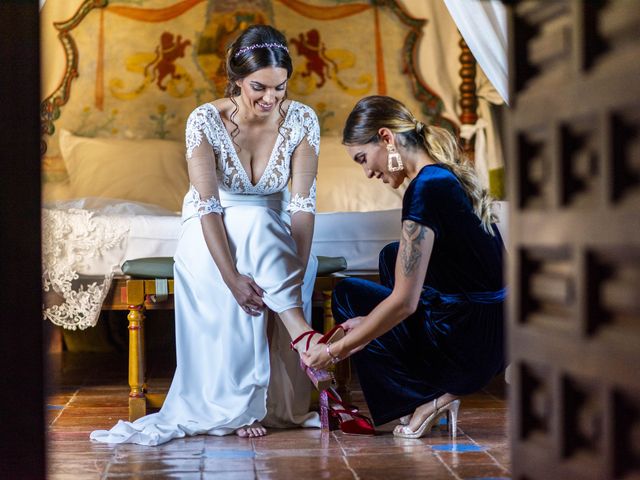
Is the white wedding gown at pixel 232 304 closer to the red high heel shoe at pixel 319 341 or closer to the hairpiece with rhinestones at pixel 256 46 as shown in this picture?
the red high heel shoe at pixel 319 341

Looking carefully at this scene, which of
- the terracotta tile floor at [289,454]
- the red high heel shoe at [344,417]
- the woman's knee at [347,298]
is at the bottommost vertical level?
the terracotta tile floor at [289,454]

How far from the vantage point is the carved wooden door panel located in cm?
128

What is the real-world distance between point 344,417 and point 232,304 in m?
0.56

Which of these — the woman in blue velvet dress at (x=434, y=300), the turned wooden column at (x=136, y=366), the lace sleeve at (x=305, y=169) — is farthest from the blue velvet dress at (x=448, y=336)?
the turned wooden column at (x=136, y=366)

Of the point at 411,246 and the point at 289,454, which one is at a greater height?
the point at 411,246

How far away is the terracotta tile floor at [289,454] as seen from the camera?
277 centimetres

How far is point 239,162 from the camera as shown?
3664 mm

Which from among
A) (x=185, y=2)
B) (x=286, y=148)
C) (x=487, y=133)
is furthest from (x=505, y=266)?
(x=185, y=2)

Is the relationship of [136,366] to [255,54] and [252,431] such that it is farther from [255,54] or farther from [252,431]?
[255,54]

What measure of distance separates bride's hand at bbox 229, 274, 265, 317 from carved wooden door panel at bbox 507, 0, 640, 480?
6.42ft

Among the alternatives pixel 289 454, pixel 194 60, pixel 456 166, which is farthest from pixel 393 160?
pixel 194 60

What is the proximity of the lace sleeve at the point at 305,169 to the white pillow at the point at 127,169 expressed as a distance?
6.58 ft

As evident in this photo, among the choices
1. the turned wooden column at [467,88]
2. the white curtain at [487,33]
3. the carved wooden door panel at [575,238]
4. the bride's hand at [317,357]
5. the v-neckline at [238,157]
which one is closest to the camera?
the carved wooden door panel at [575,238]

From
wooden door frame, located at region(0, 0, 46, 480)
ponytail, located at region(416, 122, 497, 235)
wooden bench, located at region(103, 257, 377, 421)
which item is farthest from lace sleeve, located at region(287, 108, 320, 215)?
wooden door frame, located at region(0, 0, 46, 480)
